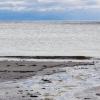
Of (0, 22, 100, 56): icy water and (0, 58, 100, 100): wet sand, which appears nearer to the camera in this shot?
(0, 58, 100, 100): wet sand

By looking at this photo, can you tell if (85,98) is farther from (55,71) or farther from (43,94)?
(55,71)

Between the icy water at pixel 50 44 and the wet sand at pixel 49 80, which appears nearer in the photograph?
the wet sand at pixel 49 80

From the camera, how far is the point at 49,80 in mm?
14375

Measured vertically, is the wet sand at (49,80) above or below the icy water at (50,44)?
below

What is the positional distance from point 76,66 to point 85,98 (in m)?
6.99

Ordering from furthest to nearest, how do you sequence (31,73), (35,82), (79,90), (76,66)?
(76,66)
(31,73)
(35,82)
(79,90)

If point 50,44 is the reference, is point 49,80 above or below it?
below

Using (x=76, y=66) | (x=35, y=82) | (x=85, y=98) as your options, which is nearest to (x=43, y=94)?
(x=85, y=98)

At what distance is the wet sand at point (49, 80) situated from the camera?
11722 mm

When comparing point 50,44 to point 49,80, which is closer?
point 49,80

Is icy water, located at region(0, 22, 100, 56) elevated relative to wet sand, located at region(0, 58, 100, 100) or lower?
elevated

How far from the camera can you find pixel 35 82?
13984 millimetres

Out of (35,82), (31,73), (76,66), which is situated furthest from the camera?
(76,66)

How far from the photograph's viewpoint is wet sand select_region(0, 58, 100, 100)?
1172 centimetres
